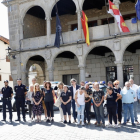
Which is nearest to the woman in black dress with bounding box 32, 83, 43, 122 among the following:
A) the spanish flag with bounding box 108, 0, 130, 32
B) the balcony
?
the spanish flag with bounding box 108, 0, 130, 32

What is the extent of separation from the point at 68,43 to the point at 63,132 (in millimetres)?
9413

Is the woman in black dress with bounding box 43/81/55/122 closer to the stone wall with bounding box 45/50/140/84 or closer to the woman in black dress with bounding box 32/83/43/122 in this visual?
the woman in black dress with bounding box 32/83/43/122

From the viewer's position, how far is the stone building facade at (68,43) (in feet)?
51.2

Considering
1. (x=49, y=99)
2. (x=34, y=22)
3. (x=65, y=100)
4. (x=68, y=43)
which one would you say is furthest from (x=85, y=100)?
(x=34, y=22)

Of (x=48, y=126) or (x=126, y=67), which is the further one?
(x=126, y=67)

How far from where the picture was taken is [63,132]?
734cm

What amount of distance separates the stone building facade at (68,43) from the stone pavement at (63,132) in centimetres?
748

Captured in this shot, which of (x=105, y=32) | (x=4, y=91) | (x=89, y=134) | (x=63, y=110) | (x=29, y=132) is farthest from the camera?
(x=105, y=32)

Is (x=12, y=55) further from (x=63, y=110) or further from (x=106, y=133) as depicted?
(x=106, y=133)

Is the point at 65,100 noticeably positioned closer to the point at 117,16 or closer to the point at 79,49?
the point at 117,16

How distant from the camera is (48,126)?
8.42 metres

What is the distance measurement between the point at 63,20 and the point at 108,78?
6433 millimetres

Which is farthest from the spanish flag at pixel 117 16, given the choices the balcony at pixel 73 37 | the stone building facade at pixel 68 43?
the stone building facade at pixel 68 43

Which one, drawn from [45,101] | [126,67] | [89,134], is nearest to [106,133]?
[89,134]
